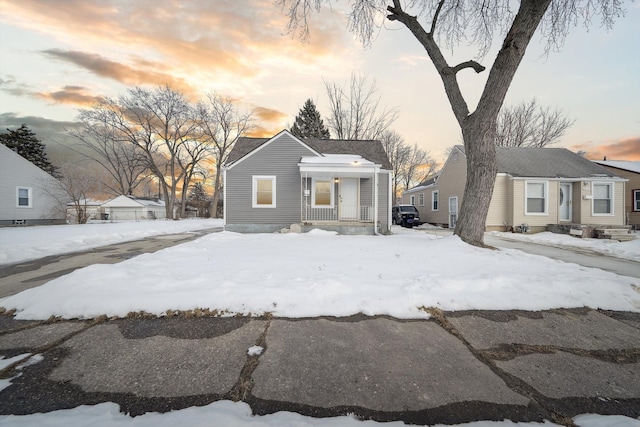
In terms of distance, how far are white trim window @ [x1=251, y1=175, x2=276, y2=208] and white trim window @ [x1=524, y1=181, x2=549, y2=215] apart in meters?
14.8

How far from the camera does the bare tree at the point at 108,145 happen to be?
86.9 ft

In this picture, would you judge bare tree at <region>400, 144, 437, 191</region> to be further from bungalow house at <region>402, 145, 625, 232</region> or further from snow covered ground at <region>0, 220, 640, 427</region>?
snow covered ground at <region>0, 220, 640, 427</region>

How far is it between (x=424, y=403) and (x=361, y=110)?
27.3 m

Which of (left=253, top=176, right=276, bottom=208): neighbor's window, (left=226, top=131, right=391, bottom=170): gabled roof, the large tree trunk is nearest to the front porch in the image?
(left=253, top=176, right=276, bottom=208): neighbor's window

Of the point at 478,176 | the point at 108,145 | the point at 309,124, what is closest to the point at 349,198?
the point at 478,176

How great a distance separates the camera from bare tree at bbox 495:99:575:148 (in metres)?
25.7

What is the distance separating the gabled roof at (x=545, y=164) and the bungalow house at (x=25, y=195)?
32108mm

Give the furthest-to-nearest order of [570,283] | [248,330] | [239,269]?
1. [239,269]
2. [570,283]
3. [248,330]

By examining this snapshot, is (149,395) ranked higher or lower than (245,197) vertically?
lower

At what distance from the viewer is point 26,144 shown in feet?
94.0

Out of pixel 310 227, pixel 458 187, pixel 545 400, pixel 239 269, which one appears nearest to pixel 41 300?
pixel 239 269

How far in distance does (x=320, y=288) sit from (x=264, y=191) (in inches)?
377

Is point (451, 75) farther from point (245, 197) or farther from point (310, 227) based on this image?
point (245, 197)

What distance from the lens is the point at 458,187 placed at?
16.9 m
